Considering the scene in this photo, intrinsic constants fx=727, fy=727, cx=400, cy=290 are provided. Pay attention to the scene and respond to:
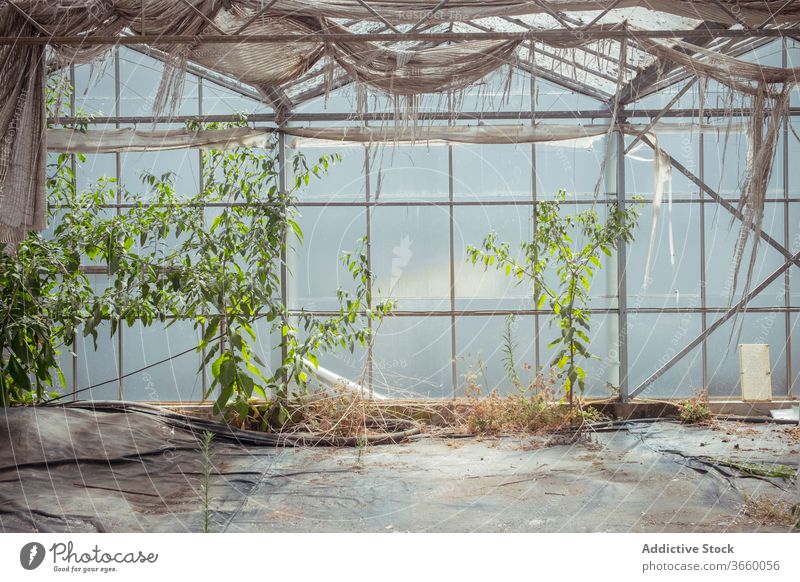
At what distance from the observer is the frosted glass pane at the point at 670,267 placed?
8828 mm

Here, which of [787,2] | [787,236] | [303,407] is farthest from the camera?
[787,236]

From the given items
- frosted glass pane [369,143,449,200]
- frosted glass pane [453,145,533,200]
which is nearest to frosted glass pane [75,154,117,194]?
frosted glass pane [369,143,449,200]

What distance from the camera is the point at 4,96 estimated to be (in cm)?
442

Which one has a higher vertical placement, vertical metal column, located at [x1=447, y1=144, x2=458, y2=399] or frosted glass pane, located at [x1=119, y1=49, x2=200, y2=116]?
frosted glass pane, located at [x1=119, y1=49, x2=200, y2=116]

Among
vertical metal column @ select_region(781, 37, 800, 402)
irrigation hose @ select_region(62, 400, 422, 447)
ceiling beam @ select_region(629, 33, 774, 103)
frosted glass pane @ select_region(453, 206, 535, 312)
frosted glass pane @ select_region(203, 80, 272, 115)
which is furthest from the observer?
frosted glass pane @ select_region(453, 206, 535, 312)

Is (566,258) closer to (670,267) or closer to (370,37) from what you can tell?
(670,267)

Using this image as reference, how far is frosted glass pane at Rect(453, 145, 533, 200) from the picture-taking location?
8.81 meters

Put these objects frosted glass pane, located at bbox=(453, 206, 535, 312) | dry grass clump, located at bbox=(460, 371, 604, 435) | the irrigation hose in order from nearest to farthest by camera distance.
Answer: the irrigation hose < dry grass clump, located at bbox=(460, 371, 604, 435) < frosted glass pane, located at bbox=(453, 206, 535, 312)

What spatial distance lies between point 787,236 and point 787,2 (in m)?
4.79

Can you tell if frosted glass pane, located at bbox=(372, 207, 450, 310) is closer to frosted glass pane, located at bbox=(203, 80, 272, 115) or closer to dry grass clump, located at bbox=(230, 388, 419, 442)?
dry grass clump, located at bbox=(230, 388, 419, 442)

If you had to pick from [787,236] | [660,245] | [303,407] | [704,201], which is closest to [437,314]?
[303,407]

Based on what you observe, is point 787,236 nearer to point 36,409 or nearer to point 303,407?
point 303,407

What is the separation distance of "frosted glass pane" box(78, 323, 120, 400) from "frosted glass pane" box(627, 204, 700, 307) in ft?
20.6

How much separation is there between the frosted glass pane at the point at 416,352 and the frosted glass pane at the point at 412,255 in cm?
23
